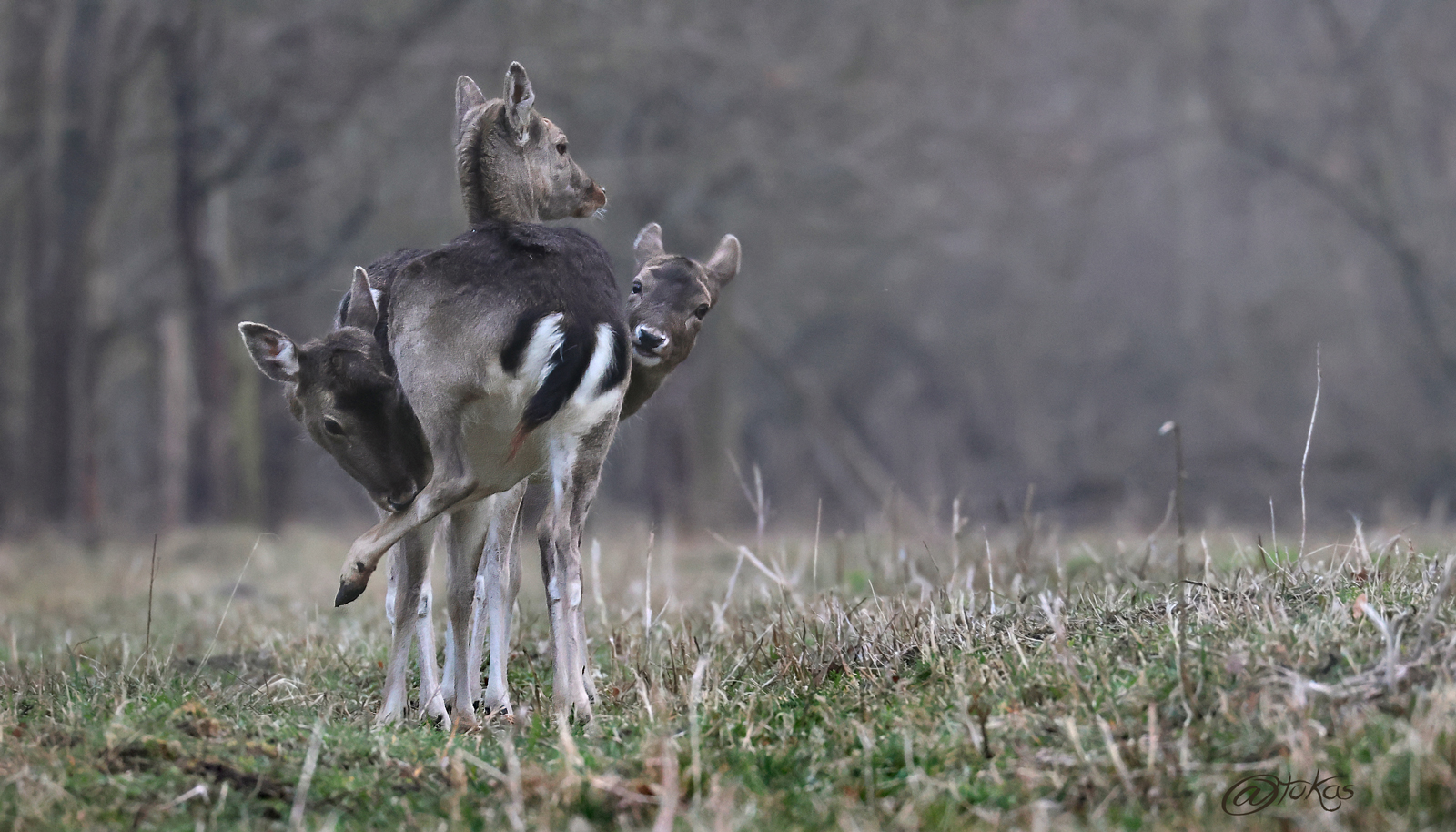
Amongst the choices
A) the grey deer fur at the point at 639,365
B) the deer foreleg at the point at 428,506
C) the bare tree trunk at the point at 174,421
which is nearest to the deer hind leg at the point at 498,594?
the grey deer fur at the point at 639,365

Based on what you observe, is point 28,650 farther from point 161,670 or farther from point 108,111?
point 108,111

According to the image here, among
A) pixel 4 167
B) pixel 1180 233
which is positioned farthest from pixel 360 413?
pixel 1180 233

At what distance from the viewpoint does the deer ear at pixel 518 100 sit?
5641 millimetres

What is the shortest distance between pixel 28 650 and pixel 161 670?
2.08m

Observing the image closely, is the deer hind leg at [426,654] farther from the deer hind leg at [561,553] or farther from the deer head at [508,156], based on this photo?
the deer head at [508,156]

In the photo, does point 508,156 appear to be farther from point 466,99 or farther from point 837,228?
point 837,228

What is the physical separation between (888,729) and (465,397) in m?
1.94

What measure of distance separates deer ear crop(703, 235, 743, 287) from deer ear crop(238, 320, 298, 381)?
1.72m

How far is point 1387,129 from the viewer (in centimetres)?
2014

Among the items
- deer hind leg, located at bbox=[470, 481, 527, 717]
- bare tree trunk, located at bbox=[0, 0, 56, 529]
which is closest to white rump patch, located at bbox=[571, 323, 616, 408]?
deer hind leg, located at bbox=[470, 481, 527, 717]

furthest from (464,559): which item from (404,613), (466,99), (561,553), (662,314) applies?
(466,99)

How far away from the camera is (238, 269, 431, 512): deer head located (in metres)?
5.19

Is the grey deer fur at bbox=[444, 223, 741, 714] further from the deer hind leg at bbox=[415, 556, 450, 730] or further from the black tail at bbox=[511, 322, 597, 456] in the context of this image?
the black tail at bbox=[511, 322, 597, 456]
